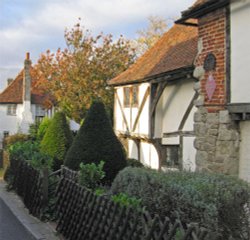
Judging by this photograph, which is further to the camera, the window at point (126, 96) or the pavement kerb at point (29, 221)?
the window at point (126, 96)

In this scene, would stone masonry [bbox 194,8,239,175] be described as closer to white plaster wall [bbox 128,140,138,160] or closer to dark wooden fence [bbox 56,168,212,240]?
dark wooden fence [bbox 56,168,212,240]

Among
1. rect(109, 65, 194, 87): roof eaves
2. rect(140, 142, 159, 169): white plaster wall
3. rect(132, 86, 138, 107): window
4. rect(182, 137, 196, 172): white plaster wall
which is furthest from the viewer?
rect(132, 86, 138, 107): window

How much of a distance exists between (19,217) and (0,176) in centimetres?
834

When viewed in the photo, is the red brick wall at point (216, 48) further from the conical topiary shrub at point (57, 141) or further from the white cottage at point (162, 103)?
the conical topiary shrub at point (57, 141)

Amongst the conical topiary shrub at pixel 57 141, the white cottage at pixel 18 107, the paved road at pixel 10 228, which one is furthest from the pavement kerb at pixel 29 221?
the white cottage at pixel 18 107

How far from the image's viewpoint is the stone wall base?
26.0 ft

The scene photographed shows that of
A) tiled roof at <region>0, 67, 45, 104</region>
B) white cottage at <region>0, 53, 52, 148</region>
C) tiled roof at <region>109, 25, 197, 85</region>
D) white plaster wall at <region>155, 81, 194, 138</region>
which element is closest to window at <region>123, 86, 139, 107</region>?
tiled roof at <region>109, 25, 197, 85</region>

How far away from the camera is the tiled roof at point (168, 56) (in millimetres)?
14320

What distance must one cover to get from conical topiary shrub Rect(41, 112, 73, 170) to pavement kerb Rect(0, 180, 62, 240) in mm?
1917

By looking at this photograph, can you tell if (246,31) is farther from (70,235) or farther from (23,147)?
(23,147)

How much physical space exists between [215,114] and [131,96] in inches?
393

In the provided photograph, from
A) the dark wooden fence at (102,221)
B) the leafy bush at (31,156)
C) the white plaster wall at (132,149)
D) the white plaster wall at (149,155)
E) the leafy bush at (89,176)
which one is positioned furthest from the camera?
the white plaster wall at (132,149)

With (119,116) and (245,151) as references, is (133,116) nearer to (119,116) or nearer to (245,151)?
(119,116)

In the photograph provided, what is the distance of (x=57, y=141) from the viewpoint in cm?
1292
